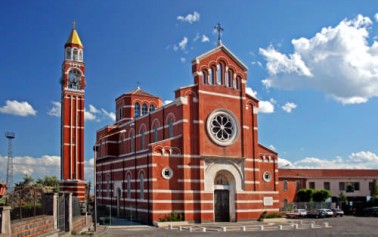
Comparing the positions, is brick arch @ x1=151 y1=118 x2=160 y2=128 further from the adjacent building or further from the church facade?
the adjacent building

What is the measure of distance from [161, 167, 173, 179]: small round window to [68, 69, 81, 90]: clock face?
25245 mm

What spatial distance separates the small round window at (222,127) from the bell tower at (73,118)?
22563 mm

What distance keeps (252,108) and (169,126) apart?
28.5 feet

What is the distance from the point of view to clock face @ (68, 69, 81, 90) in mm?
→ 56906

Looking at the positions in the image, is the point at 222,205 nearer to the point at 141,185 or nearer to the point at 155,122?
the point at 141,185

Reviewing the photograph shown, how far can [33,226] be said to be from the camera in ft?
60.4

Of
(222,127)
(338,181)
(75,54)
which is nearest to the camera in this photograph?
(222,127)

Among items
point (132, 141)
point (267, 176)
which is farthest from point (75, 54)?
point (267, 176)

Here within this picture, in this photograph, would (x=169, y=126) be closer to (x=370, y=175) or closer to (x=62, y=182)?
(x=62, y=182)

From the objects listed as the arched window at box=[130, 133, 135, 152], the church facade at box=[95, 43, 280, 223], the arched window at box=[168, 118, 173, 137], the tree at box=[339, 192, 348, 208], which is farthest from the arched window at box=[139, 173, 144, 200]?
the tree at box=[339, 192, 348, 208]

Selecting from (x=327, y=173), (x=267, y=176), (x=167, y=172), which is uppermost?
(x=167, y=172)

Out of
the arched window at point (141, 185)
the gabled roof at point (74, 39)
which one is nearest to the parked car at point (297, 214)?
the arched window at point (141, 185)

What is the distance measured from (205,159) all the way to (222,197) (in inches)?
166

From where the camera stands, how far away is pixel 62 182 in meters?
53.8
